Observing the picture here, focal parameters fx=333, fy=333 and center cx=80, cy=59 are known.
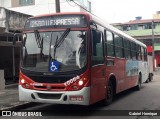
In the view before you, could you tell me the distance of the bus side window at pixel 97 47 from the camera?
34.2 ft

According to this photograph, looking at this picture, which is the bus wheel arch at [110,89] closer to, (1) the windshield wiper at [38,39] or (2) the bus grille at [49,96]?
(2) the bus grille at [49,96]

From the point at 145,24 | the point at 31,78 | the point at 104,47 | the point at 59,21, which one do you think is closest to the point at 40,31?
the point at 59,21

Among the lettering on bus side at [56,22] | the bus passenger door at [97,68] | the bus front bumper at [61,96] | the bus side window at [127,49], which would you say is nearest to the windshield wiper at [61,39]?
the lettering on bus side at [56,22]

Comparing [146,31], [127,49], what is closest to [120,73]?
[127,49]

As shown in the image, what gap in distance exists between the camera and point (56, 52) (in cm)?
1013

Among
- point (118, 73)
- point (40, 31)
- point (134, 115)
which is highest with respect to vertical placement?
point (40, 31)

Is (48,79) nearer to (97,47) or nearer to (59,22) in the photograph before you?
(59,22)

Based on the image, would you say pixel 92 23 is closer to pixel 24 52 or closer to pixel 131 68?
pixel 24 52

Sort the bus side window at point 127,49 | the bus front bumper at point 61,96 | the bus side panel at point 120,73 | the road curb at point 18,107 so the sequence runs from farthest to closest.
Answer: the bus side window at point 127,49, the bus side panel at point 120,73, the road curb at point 18,107, the bus front bumper at point 61,96

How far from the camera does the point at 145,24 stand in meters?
72.5

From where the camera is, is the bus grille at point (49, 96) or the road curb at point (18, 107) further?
the road curb at point (18, 107)

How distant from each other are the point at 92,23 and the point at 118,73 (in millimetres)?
3819

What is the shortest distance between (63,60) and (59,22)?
1.29 meters

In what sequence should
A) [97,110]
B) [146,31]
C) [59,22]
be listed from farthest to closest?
[146,31] < [97,110] < [59,22]
